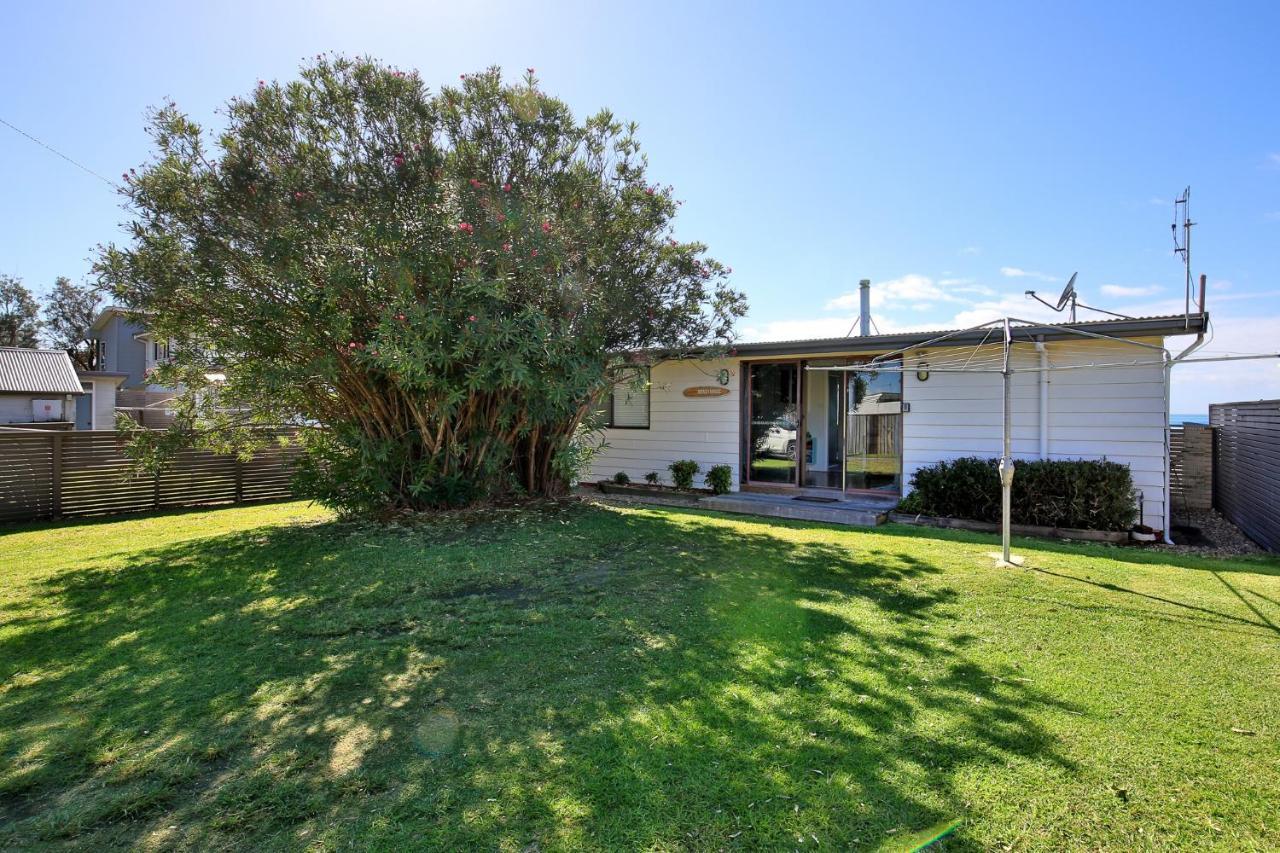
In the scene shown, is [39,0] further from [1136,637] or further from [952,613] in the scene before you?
[1136,637]

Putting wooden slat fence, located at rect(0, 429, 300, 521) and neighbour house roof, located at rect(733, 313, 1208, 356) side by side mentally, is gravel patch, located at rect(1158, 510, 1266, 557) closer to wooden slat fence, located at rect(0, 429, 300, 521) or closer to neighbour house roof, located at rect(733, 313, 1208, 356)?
neighbour house roof, located at rect(733, 313, 1208, 356)

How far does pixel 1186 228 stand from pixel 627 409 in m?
7.88

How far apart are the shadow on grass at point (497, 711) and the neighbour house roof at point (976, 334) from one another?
4.15 meters

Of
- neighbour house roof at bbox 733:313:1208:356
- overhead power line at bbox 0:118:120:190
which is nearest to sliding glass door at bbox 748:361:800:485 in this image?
neighbour house roof at bbox 733:313:1208:356

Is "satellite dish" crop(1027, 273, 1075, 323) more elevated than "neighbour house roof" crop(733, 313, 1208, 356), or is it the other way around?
"satellite dish" crop(1027, 273, 1075, 323)

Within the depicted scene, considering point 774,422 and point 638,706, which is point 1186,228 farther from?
point 638,706

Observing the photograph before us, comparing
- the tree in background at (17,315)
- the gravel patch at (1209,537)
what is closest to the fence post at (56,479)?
the gravel patch at (1209,537)

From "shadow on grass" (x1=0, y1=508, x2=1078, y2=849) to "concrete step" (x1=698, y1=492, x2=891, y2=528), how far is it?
3060 millimetres

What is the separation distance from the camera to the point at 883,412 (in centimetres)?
873

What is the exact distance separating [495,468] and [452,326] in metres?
2.19

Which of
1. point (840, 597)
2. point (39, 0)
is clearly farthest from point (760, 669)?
point (39, 0)

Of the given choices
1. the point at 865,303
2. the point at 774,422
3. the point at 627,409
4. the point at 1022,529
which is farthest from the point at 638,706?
the point at 865,303

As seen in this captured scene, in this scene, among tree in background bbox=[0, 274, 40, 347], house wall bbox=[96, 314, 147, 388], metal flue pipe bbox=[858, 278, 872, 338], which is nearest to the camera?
metal flue pipe bbox=[858, 278, 872, 338]

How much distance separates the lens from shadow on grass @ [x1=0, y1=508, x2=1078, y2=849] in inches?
77.2
